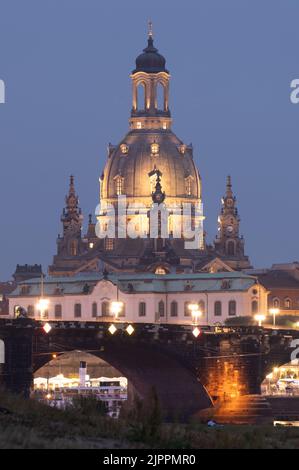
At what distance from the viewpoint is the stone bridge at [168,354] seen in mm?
115812

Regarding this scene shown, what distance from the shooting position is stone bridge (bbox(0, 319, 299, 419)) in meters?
116

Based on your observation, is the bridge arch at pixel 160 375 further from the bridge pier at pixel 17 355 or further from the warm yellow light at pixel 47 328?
the bridge pier at pixel 17 355

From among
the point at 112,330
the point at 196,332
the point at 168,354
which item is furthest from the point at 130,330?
the point at 196,332

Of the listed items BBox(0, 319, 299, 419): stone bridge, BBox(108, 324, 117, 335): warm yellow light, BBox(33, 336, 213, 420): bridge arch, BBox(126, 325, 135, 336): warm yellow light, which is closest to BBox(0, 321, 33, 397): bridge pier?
BBox(0, 319, 299, 419): stone bridge

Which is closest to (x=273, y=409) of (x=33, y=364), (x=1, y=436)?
(x=33, y=364)

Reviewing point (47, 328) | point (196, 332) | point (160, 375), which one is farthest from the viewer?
point (160, 375)

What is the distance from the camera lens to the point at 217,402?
125312 millimetres

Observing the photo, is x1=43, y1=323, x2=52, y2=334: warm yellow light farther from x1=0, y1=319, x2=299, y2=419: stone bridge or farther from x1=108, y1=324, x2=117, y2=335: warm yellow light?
x1=108, y1=324, x2=117, y2=335: warm yellow light

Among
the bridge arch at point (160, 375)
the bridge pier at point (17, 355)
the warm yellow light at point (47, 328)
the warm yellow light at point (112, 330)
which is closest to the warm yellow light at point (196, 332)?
the bridge arch at point (160, 375)

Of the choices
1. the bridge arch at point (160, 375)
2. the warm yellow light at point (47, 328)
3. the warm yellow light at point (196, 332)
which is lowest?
the bridge arch at point (160, 375)

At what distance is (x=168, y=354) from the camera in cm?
12338

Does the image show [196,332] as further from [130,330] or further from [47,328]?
[47,328]

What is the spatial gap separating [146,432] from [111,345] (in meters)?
52.7
